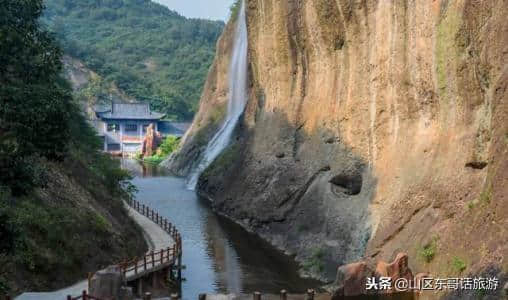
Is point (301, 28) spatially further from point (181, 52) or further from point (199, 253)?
point (181, 52)

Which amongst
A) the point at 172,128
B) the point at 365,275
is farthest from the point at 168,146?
the point at 365,275

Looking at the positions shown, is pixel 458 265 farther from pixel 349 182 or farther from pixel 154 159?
pixel 154 159

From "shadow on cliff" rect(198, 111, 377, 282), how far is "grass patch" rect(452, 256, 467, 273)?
7.64 meters

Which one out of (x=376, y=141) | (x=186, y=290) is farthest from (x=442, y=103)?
(x=186, y=290)

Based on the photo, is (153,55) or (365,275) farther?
(153,55)

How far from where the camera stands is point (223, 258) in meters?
30.3

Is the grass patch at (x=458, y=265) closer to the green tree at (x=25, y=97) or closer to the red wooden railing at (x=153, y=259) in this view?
the red wooden railing at (x=153, y=259)

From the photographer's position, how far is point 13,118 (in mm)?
14148

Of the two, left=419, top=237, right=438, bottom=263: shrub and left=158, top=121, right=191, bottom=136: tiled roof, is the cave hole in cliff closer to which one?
left=419, top=237, right=438, bottom=263: shrub

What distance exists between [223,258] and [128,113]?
222 ft

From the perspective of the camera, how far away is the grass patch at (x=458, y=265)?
60.4ft

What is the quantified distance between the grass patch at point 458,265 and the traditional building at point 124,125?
78013mm

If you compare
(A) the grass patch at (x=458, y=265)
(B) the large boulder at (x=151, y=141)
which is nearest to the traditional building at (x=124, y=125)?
(B) the large boulder at (x=151, y=141)

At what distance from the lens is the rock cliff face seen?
1998 centimetres
